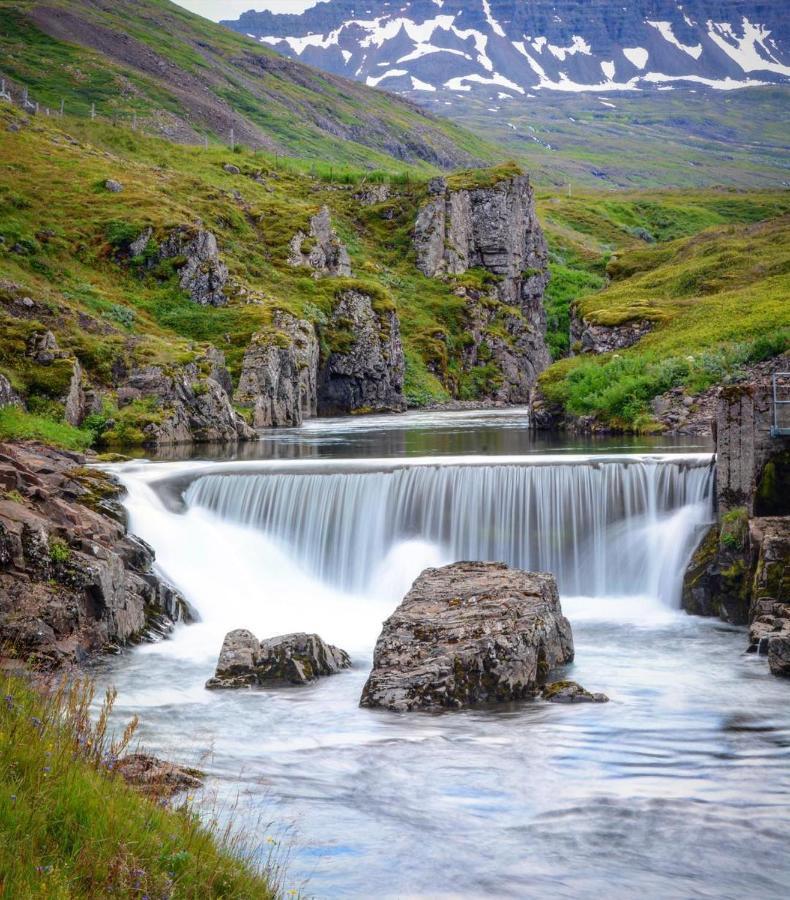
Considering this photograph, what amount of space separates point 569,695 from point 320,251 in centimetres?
6142

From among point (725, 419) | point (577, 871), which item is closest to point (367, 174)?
point (725, 419)

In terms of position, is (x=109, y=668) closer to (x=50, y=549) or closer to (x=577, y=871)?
(x=50, y=549)

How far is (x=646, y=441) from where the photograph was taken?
1465 inches

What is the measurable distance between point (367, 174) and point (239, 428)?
67.8 m

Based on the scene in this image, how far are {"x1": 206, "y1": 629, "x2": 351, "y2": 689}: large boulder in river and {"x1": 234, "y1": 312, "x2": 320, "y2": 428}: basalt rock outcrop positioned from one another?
1307 inches

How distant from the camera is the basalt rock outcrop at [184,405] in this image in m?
37.9

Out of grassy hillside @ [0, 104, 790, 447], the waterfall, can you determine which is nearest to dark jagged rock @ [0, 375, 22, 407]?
grassy hillside @ [0, 104, 790, 447]

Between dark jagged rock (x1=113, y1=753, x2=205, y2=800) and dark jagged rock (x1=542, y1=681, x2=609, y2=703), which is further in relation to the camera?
A: dark jagged rock (x1=542, y1=681, x2=609, y2=703)

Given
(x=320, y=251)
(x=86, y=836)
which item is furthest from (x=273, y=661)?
(x=320, y=251)

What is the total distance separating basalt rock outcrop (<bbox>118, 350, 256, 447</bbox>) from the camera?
3792cm

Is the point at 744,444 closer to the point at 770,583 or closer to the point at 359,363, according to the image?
the point at 770,583

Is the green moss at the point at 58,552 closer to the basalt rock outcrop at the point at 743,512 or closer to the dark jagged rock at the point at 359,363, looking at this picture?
the basalt rock outcrop at the point at 743,512

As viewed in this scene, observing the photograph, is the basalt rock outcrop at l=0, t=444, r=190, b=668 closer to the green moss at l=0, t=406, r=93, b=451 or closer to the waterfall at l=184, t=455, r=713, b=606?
the waterfall at l=184, t=455, r=713, b=606

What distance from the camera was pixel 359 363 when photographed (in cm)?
6506
